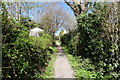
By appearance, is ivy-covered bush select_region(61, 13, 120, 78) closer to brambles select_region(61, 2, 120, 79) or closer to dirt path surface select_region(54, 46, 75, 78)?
brambles select_region(61, 2, 120, 79)

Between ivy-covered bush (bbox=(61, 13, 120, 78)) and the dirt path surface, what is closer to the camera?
ivy-covered bush (bbox=(61, 13, 120, 78))

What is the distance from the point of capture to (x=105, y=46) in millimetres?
4043

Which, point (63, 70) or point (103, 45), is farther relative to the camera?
point (63, 70)

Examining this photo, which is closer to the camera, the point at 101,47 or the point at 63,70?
the point at 101,47

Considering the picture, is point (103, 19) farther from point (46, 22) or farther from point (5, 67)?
point (46, 22)

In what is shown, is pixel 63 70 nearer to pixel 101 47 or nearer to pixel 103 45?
pixel 101 47

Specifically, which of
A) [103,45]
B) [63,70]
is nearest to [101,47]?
[103,45]

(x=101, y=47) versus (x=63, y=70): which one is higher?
(x=101, y=47)

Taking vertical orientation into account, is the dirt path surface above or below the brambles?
below

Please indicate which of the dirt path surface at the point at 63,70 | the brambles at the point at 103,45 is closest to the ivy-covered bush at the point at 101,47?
the brambles at the point at 103,45

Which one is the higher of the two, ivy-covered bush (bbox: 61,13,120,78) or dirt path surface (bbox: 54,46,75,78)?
ivy-covered bush (bbox: 61,13,120,78)

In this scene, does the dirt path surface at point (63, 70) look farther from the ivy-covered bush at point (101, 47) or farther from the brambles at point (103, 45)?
the ivy-covered bush at point (101, 47)

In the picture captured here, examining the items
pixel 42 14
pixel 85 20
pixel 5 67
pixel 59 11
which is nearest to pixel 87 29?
pixel 85 20

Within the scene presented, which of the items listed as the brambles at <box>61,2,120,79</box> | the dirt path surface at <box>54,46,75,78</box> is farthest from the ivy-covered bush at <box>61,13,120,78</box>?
the dirt path surface at <box>54,46,75,78</box>
